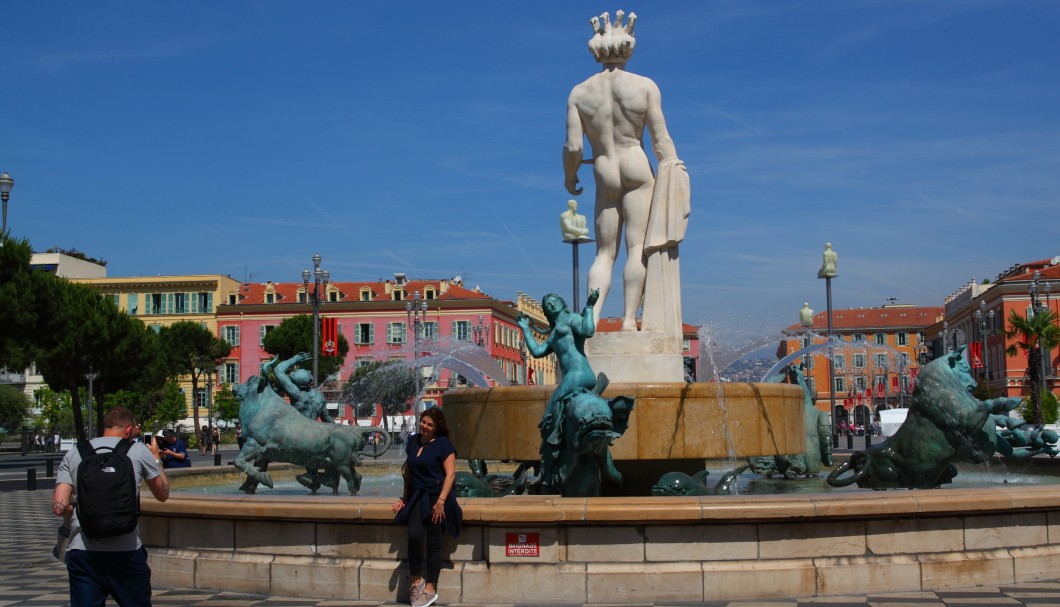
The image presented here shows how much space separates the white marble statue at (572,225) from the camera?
2666 centimetres

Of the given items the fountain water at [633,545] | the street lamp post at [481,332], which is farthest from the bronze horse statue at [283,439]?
the street lamp post at [481,332]

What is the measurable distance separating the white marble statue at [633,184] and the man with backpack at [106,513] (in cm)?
681

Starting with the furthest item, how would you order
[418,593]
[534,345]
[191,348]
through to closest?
[191,348] → [534,345] → [418,593]

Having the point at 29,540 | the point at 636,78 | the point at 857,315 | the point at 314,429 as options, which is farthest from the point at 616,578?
the point at 857,315

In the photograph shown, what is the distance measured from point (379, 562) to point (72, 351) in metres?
37.4

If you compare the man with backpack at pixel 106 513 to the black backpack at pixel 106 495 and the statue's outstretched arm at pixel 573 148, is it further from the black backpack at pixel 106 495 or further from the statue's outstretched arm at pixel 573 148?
the statue's outstretched arm at pixel 573 148

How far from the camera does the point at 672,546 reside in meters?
6.79

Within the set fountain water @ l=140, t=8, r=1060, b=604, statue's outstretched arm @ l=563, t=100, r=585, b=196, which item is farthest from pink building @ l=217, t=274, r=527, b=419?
fountain water @ l=140, t=8, r=1060, b=604

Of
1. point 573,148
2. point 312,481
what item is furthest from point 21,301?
point 573,148

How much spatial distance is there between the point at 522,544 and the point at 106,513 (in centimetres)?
Result: 267

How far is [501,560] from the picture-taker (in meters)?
6.86

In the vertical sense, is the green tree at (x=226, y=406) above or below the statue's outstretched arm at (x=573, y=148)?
below

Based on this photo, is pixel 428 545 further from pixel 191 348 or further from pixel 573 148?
pixel 191 348

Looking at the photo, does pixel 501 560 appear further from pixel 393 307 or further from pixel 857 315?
pixel 857 315
